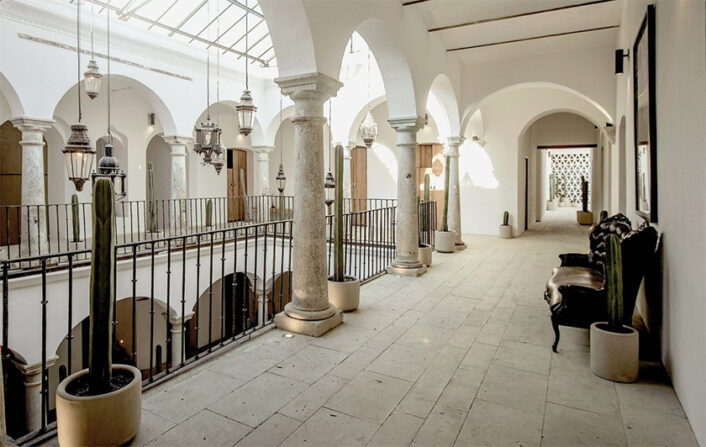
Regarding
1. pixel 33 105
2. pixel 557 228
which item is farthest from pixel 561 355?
pixel 557 228

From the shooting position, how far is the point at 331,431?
226 cm

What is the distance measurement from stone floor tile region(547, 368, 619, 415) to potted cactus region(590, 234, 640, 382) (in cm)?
9

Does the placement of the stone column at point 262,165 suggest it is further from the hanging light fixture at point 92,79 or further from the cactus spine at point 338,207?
the cactus spine at point 338,207

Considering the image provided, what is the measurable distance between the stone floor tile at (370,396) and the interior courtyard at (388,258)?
17mm

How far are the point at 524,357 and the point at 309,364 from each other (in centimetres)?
158

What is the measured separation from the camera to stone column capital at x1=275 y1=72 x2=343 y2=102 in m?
3.64

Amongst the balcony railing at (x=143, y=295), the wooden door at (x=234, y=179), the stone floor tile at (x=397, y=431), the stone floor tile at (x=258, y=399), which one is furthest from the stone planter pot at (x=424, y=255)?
the wooden door at (x=234, y=179)

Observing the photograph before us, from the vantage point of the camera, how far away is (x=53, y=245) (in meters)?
8.30

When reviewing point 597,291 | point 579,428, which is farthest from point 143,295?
point 579,428

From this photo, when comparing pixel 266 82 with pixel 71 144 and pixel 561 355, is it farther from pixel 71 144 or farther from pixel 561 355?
pixel 561 355

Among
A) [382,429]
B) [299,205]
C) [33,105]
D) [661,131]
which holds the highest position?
[33,105]

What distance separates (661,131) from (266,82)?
10593 millimetres

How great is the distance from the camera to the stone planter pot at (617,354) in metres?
2.75

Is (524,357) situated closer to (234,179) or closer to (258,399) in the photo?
(258,399)
